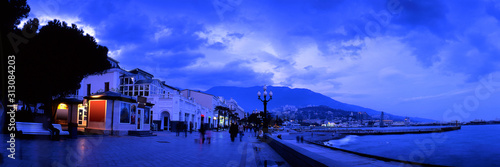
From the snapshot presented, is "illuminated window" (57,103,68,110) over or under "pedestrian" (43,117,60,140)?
over

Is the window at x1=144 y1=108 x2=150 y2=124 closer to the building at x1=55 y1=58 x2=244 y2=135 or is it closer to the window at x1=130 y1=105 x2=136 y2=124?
the building at x1=55 y1=58 x2=244 y2=135

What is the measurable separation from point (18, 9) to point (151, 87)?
88.1 feet

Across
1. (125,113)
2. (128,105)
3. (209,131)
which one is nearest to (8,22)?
(209,131)

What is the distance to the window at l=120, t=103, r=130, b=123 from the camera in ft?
74.2

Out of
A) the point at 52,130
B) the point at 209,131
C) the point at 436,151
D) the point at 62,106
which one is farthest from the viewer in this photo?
A: the point at 436,151

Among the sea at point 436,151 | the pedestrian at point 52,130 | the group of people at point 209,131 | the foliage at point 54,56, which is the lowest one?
the sea at point 436,151

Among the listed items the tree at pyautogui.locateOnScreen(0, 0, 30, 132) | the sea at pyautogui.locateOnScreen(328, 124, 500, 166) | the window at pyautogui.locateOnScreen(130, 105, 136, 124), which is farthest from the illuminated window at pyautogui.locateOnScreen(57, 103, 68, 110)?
the sea at pyautogui.locateOnScreen(328, 124, 500, 166)

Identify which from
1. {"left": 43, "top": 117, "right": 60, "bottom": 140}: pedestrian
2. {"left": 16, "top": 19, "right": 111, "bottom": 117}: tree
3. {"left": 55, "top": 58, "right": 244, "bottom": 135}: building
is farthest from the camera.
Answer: {"left": 55, "top": 58, "right": 244, "bottom": 135}: building

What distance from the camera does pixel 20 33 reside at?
47.7 feet

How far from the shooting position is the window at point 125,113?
74.2 feet

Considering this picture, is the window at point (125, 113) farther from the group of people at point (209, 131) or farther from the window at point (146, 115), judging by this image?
the group of people at point (209, 131)

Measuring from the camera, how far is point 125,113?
23.0 meters

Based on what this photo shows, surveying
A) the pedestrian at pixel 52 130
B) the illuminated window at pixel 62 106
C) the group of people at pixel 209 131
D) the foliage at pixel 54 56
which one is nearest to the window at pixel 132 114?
the group of people at pixel 209 131

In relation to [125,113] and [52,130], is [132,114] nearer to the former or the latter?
[125,113]
